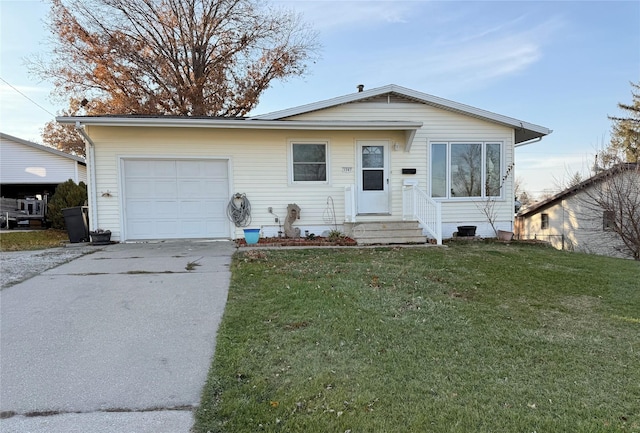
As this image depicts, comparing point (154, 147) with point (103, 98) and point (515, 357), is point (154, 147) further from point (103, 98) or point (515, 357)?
point (103, 98)

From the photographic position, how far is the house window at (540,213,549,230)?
18.7 m

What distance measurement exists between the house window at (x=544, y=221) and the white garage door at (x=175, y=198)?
16.9 meters

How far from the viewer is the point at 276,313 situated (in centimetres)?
388

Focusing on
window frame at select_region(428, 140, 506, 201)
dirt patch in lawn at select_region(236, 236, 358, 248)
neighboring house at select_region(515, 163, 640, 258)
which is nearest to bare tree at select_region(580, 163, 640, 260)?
neighboring house at select_region(515, 163, 640, 258)

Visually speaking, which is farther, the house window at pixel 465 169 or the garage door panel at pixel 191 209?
the house window at pixel 465 169

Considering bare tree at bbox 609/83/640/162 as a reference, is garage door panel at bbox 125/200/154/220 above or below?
below

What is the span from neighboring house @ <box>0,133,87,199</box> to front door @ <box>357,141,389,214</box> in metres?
14.5

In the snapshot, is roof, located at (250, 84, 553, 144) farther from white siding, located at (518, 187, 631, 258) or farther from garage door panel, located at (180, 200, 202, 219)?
white siding, located at (518, 187, 631, 258)

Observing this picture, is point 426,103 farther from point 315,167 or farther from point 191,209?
point 191,209

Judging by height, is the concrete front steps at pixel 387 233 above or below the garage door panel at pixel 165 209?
below

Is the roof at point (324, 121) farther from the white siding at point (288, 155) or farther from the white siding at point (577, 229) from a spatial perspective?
the white siding at point (577, 229)

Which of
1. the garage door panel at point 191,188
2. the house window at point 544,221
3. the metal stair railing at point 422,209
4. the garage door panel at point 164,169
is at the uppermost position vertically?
the garage door panel at point 164,169

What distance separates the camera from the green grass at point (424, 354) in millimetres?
2111

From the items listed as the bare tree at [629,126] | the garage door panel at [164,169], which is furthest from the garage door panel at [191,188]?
the bare tree at [629,126]
